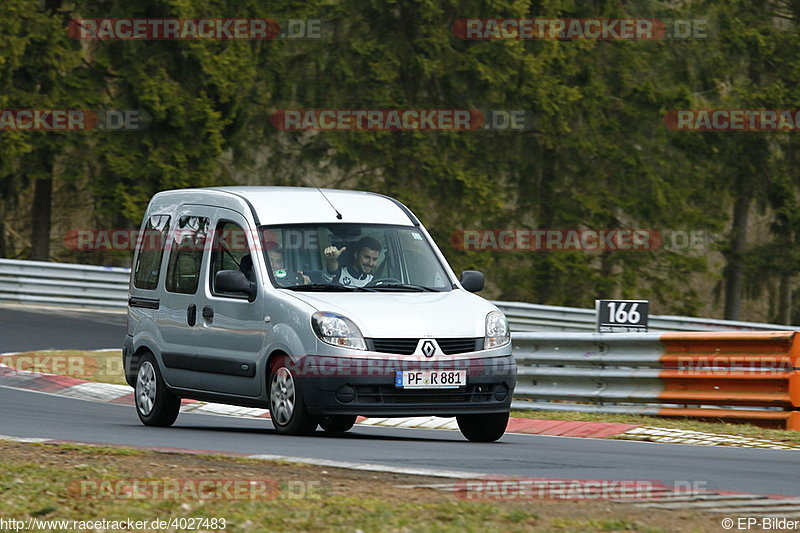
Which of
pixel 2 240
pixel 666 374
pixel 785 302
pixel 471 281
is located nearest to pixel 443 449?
pixel 471 281

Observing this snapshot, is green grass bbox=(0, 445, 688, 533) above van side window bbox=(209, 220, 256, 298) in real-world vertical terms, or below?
below

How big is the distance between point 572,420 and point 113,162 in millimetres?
22655

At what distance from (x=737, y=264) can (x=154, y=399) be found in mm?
30679

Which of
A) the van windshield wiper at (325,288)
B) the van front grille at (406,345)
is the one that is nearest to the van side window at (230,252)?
the van windshield wiper at (325,288)

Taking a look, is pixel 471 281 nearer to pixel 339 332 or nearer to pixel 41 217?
pixel 339 332

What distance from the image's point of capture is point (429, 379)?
11.0 meters

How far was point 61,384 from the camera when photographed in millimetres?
16812

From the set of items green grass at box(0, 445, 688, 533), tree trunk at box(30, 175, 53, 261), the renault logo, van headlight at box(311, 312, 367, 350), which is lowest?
green grass at box(0, 445, 688, 533)

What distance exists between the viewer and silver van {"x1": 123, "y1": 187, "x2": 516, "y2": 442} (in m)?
10.9

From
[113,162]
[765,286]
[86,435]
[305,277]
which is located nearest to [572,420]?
[305,277]

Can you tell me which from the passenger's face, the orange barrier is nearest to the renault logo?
the passenger's face

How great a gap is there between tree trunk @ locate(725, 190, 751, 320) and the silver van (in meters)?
29.8

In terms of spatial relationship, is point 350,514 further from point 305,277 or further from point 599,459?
point 305,277

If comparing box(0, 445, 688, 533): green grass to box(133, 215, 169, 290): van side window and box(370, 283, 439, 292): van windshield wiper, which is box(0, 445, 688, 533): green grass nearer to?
box(370, 283, 439, 292): van windshield wiper
